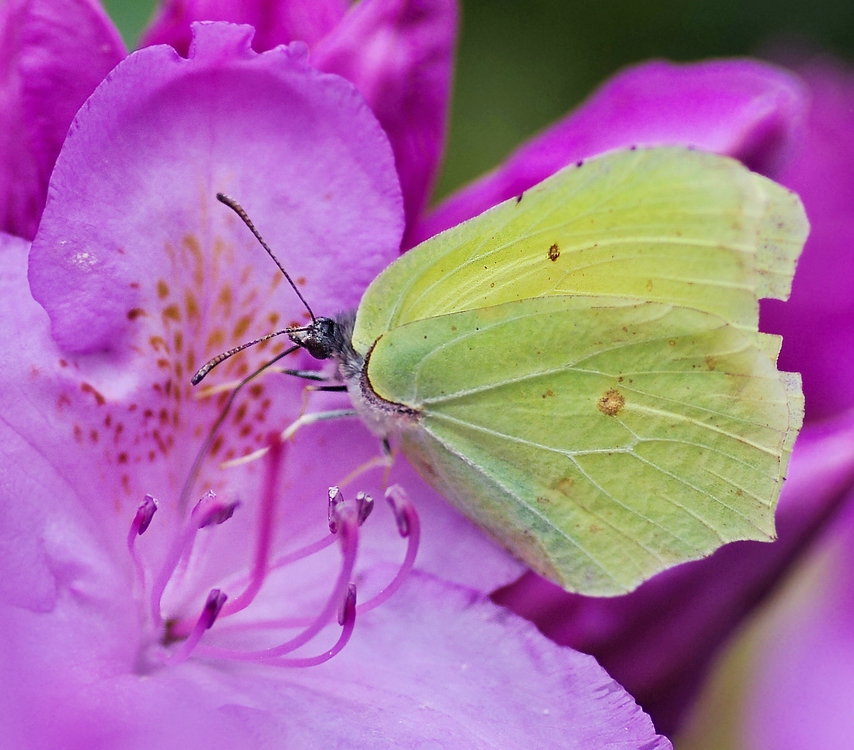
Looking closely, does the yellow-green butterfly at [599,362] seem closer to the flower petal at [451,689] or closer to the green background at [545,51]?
the flower petal at [451,689]

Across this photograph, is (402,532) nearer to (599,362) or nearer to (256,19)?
(599,362)

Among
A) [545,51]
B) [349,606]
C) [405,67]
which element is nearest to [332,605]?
[349,606]

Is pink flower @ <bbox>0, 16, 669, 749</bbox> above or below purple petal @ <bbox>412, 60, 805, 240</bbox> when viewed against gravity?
below

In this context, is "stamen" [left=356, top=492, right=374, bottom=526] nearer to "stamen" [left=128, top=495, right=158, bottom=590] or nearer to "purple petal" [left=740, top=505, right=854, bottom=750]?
"stamen" [left=128, top=495, right=158, bottom=590]

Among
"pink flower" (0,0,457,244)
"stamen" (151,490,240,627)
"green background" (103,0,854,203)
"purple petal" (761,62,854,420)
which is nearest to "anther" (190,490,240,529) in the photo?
"stamen" (151,490,240,627)

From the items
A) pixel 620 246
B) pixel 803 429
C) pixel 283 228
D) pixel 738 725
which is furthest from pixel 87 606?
pixel 738 725
